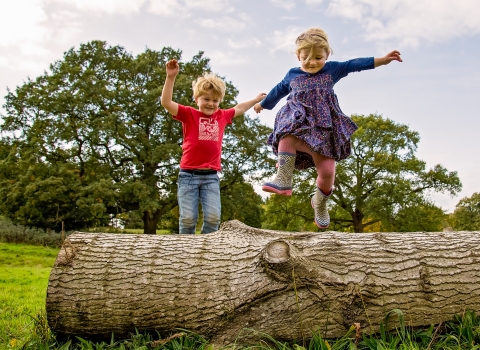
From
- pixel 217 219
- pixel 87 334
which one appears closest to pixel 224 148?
pixel 217 219

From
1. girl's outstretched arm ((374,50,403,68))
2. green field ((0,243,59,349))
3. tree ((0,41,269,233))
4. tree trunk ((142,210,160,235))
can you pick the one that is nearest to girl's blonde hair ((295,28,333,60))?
girl's outstretched arm ((374,50,403,68))

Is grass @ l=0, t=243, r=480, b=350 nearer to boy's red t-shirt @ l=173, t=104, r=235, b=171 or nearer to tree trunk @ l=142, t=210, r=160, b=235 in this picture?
boy's red t-shirt @ l=173, t=104, r=235, b=171

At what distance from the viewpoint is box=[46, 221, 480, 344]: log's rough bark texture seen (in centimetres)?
271

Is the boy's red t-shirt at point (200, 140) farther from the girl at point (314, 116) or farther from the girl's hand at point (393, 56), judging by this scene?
the girl's hand at point (393, 56)

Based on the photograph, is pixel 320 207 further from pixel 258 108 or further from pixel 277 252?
pixel 277 252

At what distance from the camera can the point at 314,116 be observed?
13.6ft

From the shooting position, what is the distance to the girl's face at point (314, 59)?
4.20 metres

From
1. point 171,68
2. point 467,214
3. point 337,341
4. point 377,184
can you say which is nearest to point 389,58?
point 171,68

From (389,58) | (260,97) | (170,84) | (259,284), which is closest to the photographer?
(259,284)

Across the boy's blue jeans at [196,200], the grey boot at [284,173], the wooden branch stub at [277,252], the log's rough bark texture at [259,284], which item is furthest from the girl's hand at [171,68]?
the wooden branch stub at [277,252]

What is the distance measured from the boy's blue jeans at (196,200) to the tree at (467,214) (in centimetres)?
2940

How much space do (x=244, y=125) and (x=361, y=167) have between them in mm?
9016

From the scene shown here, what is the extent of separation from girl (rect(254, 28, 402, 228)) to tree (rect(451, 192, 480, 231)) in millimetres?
29304

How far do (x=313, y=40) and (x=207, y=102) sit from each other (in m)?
1.44
